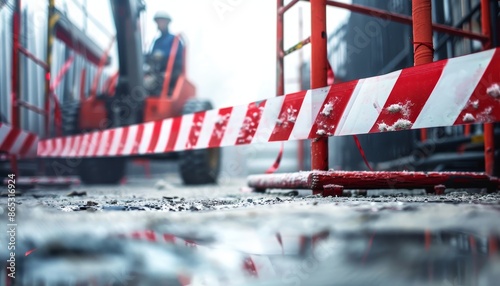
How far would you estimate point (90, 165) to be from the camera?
617cm

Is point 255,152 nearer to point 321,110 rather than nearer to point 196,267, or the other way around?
point 321,110

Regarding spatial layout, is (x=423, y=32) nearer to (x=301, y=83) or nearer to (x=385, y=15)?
(x=385, y=15)

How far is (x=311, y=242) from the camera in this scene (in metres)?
0.97

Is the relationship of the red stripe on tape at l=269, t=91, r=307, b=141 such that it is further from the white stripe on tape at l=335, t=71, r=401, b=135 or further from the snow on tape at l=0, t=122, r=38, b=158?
the snow on tape at l=0, t=122, r=38, b=158

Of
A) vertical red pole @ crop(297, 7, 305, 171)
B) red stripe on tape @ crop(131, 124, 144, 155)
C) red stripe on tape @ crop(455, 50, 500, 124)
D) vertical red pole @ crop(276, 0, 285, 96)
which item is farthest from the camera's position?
vertical red pole @ crop(297, 7, 305, 171)

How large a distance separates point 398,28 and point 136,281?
576cm

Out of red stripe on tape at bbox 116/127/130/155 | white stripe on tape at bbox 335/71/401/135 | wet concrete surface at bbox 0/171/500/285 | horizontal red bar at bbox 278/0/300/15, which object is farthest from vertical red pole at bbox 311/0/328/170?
red stripe on tape at bbox 116/127/130/155

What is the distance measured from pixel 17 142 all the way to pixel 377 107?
356cm

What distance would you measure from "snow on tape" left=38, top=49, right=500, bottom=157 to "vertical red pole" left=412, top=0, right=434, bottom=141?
17 cm

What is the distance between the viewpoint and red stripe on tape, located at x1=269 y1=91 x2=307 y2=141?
94.4 inches

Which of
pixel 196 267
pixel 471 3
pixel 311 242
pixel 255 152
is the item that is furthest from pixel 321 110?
pixel 255 152

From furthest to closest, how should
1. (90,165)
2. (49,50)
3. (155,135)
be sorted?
(90,165) → (49,50) → (155,135)

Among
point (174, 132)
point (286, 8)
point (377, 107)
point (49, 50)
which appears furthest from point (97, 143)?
point (377, 107)

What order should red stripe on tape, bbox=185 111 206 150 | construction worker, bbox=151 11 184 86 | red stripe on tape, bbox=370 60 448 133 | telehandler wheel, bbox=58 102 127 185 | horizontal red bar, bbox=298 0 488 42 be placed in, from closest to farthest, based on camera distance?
red stripe on tape, bbox=370 60 448 133
horizontal red bar, bbox=298 0 488 42
red stripe on tape, bbox=185 111 206 150
telehandler wheel, bbox=58 102 127 185
construction worker, bbox=151 11 184 86
